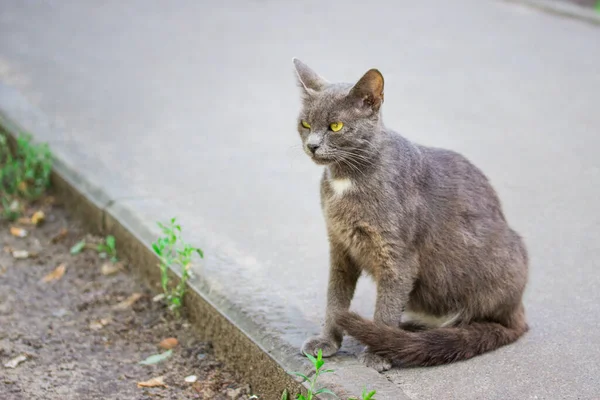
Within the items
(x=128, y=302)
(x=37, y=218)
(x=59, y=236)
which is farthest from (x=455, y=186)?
(x=37, y=218)

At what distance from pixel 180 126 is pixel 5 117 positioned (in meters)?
1.14

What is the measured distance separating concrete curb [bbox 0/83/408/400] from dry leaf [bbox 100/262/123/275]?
68mm

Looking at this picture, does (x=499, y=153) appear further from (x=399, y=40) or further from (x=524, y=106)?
(x=399, y=40)

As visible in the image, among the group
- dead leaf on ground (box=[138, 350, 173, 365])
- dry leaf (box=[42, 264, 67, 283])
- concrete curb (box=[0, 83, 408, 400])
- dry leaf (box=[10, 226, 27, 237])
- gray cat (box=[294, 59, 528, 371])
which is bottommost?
dry leaf (box=[10, 226, 27, 237])

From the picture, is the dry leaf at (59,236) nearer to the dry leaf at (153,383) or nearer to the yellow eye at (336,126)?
the dry leaf at (153,383)

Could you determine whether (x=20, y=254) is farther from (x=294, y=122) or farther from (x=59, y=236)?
(x=294, y=122)

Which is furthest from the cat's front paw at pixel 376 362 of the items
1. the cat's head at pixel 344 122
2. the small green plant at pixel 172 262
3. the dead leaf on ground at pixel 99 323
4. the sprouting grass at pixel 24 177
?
the sprouting grass at pixel 24 177

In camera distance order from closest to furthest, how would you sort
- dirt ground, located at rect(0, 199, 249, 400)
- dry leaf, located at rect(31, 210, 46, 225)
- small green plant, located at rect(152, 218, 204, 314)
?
1. dirt ground, located at rect(0, 199, 249, 400)
2. small green plant, located at rect(152, 218, 204, 314)
3. dry leaf, located at rect(31, 210, 46, 225)

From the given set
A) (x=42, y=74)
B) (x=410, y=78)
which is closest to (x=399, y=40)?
(x=410, y=78)

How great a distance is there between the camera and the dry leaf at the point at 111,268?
164 inches

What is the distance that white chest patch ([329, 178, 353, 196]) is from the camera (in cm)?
292

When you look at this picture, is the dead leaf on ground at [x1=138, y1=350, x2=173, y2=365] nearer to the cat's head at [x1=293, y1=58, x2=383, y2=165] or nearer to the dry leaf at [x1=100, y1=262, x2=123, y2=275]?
the dry leaf at [x1=100, y1=262, x2=123, y2=275]

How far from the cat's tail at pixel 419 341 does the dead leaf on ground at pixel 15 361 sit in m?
1.37

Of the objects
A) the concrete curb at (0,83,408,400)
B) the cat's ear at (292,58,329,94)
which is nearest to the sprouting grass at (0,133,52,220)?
the concrete curb at (0,83,408,400)
